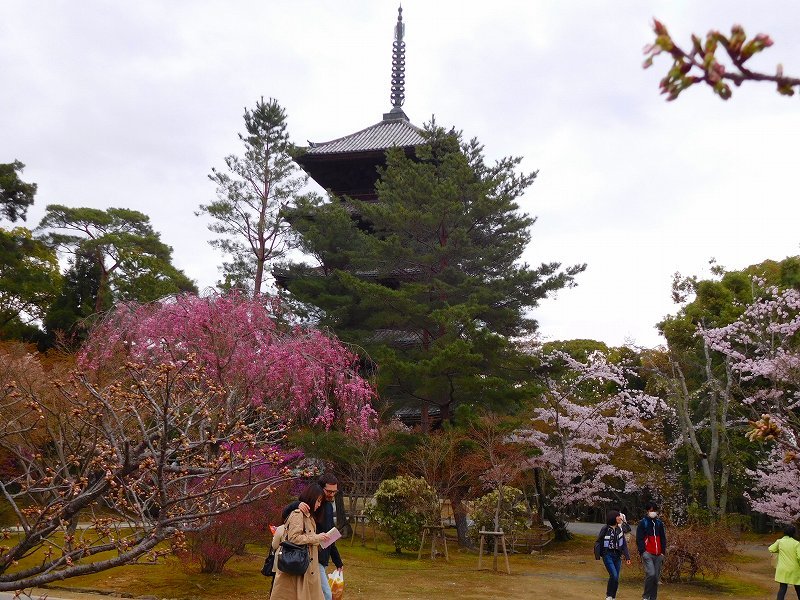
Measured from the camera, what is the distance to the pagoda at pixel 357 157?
24.6 m

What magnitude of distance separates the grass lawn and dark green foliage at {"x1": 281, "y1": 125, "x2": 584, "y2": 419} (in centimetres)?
379

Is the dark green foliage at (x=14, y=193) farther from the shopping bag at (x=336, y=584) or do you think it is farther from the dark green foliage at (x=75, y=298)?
the shopping bag at (x=336, y=584)

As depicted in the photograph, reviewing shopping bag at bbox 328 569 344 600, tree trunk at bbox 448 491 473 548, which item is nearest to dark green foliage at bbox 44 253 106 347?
tree trunk at bbox 448 491 473 548

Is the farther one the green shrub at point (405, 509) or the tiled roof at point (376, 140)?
the tiled roof at point (376, 140)

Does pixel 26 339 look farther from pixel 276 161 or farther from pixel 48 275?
pixel 276 161

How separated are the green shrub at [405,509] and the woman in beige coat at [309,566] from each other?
10007 mm

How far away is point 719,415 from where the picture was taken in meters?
20.7

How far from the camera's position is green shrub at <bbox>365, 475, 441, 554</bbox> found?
15.2 meters

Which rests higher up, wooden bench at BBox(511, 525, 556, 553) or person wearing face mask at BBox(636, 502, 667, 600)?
person wearing face mask at BBox(636, 502, 667, 600)

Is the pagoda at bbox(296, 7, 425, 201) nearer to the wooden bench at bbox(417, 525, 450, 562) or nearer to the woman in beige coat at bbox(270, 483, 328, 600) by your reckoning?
the wooden bench at bbox(417, 525, 450, 562)

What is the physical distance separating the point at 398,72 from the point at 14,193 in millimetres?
15411

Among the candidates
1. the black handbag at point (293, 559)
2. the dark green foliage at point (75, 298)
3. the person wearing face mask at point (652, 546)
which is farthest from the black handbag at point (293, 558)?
the dark green foliage at point (75, 298)

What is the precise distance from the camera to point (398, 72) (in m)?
30.3

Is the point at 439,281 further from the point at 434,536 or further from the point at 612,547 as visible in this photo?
the point at 612,547
